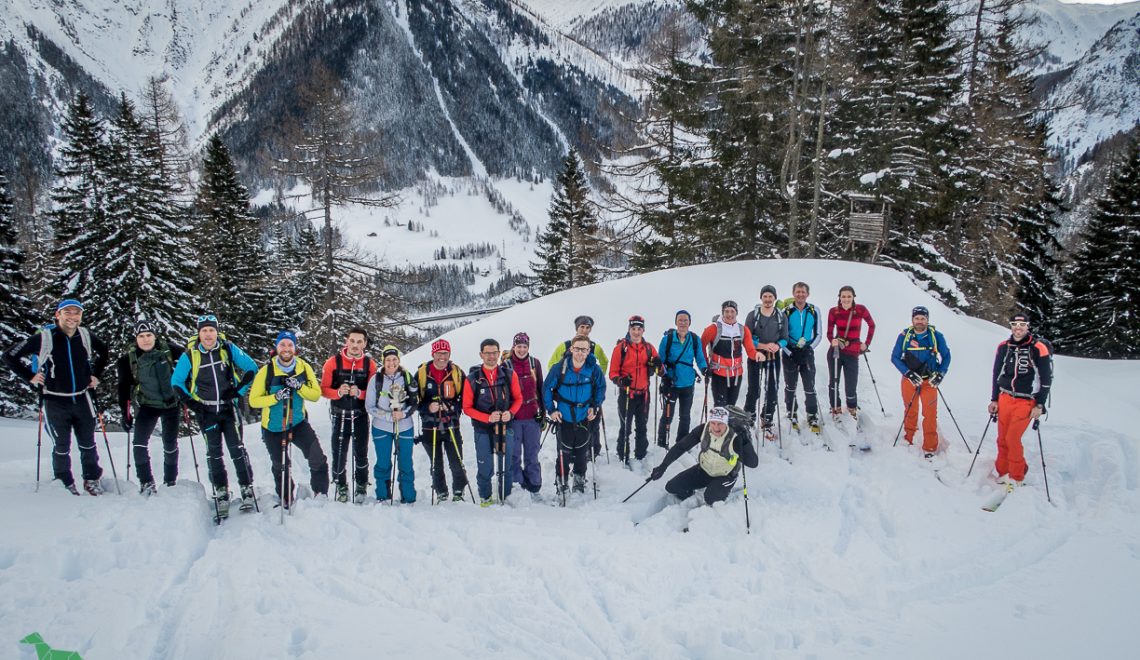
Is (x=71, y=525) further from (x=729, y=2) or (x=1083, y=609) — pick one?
(x=729, y=2)

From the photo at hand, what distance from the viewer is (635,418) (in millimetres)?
8164

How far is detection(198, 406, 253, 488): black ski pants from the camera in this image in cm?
641

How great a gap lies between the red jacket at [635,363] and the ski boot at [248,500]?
4525 millimetres

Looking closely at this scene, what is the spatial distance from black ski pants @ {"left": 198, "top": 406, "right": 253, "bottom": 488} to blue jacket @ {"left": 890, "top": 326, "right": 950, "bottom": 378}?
823cm

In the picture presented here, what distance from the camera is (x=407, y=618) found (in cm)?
461

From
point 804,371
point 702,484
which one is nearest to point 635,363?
point 702,484

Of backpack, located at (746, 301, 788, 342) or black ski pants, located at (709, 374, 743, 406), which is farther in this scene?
backpack, located at (746, 301, 788, 342)

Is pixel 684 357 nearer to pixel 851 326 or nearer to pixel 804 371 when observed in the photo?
pixel 804 371

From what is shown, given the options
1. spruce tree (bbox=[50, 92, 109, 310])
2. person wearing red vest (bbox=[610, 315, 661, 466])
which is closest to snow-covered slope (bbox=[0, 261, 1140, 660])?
person wearing red vest (bbox=[610, 315, 661, 466])

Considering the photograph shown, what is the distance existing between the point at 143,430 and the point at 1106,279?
33.7 metres

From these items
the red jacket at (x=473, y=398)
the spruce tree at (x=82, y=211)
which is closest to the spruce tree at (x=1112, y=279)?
the red jacket at (x=473, y=398)

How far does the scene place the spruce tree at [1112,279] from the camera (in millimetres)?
24203

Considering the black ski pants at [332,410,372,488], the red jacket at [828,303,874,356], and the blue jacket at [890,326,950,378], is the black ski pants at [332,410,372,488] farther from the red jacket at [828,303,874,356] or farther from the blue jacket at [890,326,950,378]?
the blue jacket at [890,326,950,378]

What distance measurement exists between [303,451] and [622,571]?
386 cm
